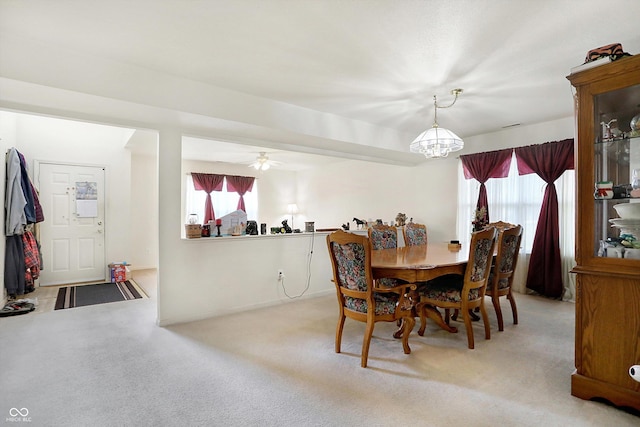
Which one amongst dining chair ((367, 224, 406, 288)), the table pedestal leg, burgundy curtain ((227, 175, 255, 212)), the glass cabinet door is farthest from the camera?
burgundy curtain ((227, 175, 255, 212))

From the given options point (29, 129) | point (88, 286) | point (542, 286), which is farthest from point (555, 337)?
point (29, 129)

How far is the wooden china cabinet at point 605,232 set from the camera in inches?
72.3

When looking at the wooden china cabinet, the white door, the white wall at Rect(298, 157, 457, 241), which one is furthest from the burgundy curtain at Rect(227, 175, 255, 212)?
the wooden china cabinet

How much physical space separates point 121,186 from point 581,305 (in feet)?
20.8

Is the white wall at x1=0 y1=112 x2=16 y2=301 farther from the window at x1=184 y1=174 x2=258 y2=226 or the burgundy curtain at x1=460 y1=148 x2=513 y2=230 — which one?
the burgundy curtain at x1=460 y1=148 x2=513 y2=230

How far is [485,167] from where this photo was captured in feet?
15.5

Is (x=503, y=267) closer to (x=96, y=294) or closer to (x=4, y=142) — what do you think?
(x=96, y=294)

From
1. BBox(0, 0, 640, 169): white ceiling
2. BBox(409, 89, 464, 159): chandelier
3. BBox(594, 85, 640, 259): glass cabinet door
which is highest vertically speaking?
BBox(0, 0, 640, 169): white ceiling

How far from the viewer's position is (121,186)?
557 centimetres

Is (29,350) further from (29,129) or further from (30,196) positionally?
(29,129)

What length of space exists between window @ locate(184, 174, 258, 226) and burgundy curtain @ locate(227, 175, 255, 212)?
91 mm

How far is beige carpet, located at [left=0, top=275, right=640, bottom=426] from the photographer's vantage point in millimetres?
1804

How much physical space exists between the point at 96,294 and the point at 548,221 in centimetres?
624

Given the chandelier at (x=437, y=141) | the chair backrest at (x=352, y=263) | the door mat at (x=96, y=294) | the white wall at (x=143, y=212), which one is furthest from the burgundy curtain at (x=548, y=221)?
the white wall at (x=143, y=212)
